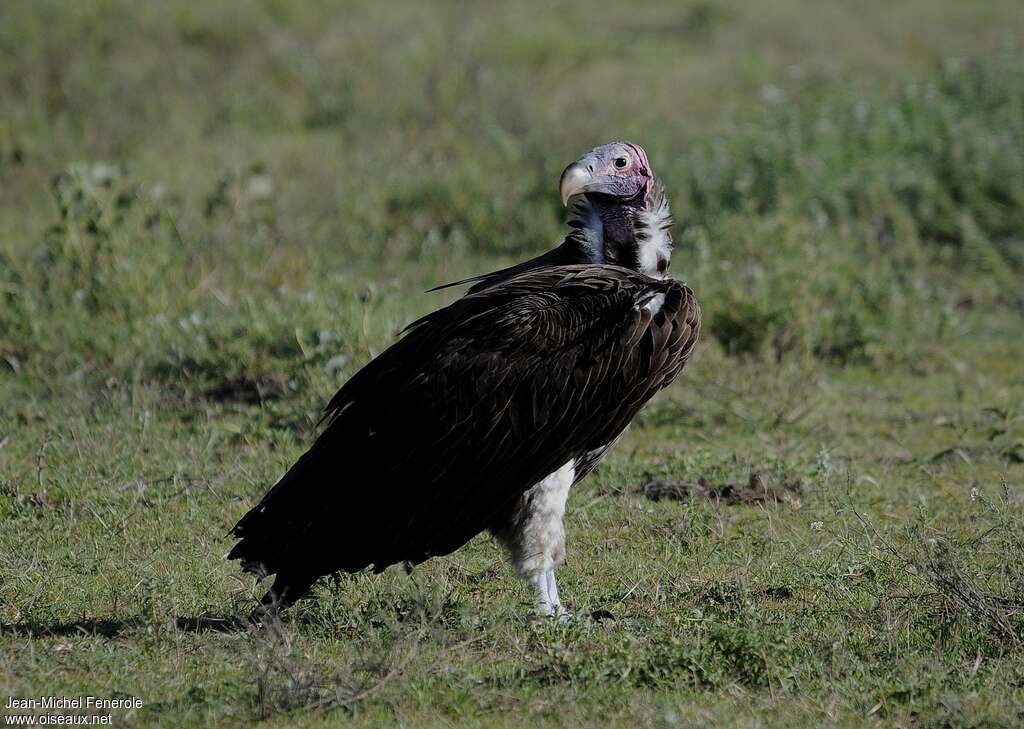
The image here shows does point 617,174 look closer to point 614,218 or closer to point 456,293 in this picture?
point 614,218

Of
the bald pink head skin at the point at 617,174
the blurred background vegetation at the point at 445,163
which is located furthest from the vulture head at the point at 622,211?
the blurred background vegetation at the point at 445,163

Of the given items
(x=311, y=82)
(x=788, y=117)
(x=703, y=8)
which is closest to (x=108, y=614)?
(x=788, y=117)

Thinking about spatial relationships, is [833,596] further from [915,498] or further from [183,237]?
[183,237]

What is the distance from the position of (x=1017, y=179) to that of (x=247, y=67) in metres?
6.35

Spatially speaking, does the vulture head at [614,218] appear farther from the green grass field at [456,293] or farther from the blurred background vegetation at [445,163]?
the blurred background vegetation at [445,163]

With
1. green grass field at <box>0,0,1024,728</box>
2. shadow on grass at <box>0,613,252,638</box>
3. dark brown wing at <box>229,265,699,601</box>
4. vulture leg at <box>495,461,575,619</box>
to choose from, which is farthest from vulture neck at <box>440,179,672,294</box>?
shadow on grass at <box>0,613,252,638</box>

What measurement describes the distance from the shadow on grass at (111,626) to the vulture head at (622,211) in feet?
5.77

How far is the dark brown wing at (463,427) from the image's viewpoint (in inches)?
172

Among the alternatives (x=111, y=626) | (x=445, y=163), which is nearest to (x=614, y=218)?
(x=111, y=626)

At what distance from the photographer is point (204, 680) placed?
4074 millimetres

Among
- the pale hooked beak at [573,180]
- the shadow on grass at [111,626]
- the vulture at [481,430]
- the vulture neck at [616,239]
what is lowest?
the shadow on grass at [111,626]

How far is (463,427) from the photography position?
14.4 feet

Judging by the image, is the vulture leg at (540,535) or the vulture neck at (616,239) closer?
the vulture leg at (540,535)

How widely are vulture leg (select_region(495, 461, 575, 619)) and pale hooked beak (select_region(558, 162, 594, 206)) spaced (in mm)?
967
